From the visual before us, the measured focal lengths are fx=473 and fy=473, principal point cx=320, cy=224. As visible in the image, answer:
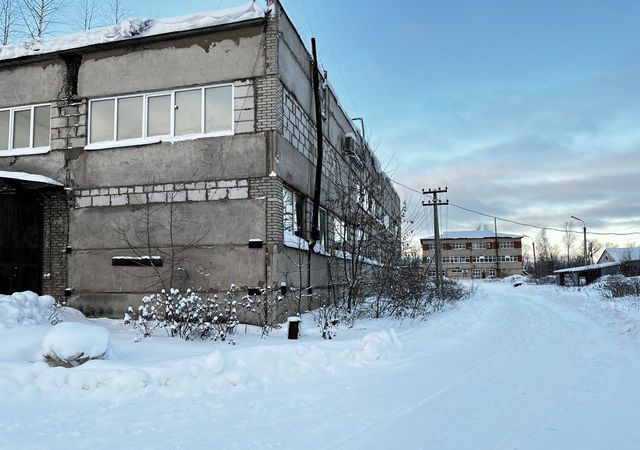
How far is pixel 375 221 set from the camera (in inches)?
495

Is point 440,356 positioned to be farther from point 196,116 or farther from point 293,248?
point 196,116

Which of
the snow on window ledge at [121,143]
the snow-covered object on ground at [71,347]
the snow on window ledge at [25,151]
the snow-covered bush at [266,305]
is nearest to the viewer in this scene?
the snow-covered object on ground at [71,347]

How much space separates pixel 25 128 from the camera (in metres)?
12.2

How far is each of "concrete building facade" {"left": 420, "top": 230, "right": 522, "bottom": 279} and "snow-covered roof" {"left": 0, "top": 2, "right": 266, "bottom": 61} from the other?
8157 centimetres

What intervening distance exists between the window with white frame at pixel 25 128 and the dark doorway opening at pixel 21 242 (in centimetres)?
129

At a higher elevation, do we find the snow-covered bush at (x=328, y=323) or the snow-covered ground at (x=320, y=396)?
the snow-covered bush at (x=328, y=323)

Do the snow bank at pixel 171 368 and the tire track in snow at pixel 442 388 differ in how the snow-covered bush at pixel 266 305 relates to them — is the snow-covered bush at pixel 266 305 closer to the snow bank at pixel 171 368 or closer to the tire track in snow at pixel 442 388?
the snow bank at pixel 171 368

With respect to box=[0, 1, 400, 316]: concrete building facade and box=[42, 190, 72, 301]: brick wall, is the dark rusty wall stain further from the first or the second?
box=[42, 190, 72, 301]: brick wall

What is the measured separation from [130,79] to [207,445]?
32.4 ft

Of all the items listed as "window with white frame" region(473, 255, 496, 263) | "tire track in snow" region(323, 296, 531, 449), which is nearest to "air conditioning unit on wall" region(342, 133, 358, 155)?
"tire track in snow" region(323, 296, 531, 449)

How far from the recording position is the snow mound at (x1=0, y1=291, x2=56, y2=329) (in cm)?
783

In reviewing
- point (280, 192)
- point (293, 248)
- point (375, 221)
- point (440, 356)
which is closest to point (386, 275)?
point (375, 221)

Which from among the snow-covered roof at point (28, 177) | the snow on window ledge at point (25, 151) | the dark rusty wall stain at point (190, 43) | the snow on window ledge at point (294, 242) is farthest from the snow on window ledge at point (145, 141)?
the snow on window ledge at point (294, 242)

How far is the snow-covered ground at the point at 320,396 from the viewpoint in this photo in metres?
3.98
